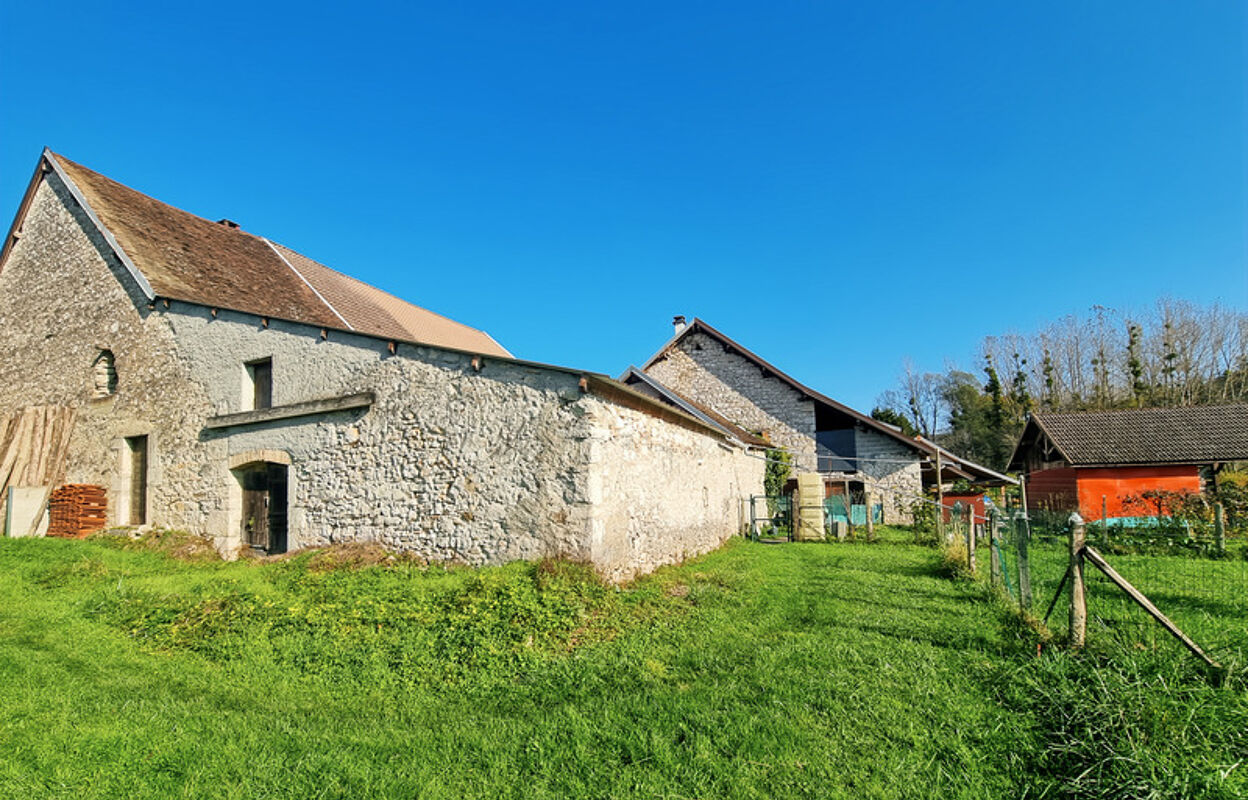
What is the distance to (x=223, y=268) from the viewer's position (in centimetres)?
1423

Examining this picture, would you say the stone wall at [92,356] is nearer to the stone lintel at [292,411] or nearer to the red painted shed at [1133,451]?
the stone lintel at [292,411]

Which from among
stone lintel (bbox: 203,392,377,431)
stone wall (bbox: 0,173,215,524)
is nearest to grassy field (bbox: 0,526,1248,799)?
stone lintel (bbox: 203,392,377,431)

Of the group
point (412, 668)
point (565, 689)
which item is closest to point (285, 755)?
point (412, 668)

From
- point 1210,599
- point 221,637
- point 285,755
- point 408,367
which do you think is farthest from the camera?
point 408,367

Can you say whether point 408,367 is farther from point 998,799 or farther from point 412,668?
point 998,799

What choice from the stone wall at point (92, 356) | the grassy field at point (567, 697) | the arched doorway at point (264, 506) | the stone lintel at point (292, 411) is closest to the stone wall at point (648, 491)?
the grassy field at point (567, 697)

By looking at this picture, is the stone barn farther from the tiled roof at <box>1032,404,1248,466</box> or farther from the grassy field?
the tiled roof at <box>1032,404,1248,466</box>

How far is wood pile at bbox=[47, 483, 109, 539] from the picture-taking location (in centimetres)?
1170

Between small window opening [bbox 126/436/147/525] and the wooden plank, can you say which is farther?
small window opening [bbox 126/436/147/525]

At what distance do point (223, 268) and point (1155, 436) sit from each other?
2684cm

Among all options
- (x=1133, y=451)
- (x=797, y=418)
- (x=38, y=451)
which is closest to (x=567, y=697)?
(x=38, y=451)

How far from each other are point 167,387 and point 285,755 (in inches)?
418

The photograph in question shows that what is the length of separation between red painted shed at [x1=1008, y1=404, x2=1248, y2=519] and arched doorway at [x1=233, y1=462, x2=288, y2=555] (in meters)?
20.9

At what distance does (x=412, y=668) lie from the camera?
5.23 m
